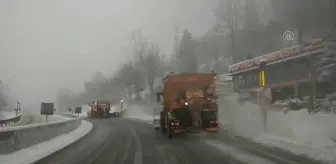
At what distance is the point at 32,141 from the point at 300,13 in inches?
1467

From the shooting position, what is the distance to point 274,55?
112 feet

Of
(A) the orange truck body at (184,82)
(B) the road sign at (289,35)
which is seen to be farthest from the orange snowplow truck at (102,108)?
(A) the orange truck body at (184,82)

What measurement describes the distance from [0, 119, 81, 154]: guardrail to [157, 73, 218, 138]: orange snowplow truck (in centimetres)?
587

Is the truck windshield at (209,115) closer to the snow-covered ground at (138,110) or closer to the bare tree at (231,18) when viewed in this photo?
the snow-covered ground at (138,110)

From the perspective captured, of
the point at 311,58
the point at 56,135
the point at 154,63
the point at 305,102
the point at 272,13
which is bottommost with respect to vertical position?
the point at 56,135

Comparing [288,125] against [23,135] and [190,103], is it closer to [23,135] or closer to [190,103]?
[190,103]

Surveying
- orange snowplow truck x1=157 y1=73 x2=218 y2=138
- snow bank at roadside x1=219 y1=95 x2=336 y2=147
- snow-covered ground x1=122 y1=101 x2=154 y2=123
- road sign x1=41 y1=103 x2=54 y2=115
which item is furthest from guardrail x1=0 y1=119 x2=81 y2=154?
snow-covered ground x1=122 y1=101 x2=154 y2=123

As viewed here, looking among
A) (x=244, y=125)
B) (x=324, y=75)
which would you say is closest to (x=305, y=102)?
(x=324, y=75)

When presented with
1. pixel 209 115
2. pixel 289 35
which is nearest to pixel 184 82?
pixel 209 115

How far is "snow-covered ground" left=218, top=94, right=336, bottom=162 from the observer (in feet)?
35.3

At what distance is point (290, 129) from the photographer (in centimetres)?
1524

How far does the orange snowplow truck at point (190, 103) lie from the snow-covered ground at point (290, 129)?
2221 mm

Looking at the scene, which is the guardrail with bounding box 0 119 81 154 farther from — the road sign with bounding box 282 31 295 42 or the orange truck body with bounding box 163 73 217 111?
the road sign with bounding box 282 31 295 42

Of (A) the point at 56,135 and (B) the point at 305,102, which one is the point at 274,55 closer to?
(B) the point at 305,102
